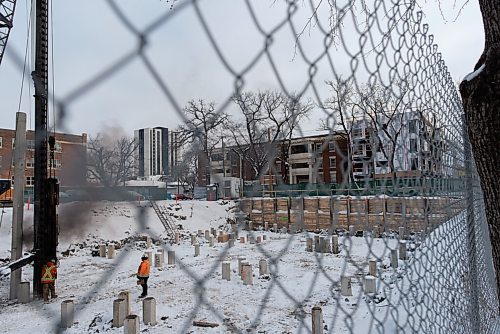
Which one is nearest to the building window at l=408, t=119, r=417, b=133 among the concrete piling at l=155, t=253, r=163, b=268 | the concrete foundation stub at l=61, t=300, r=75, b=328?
the concrete foundation stub at l=61, t=300, r=75, b=328

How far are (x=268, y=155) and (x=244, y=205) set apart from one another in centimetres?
12

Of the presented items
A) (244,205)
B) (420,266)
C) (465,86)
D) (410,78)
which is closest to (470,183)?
(420,266)

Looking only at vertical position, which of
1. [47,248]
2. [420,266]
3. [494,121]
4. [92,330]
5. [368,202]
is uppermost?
[494,121]

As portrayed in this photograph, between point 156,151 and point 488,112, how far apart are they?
0.49 meters

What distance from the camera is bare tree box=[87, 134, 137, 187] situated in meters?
0.46

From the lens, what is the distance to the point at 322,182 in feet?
2.35

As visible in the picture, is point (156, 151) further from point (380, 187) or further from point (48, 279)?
point (48, 279)

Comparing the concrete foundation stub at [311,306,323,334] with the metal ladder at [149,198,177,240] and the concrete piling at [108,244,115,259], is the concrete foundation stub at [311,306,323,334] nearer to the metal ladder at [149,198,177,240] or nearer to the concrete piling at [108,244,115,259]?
the metal ladder at [149,198,177,240]

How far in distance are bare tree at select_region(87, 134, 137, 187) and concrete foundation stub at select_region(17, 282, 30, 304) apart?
20.4ft

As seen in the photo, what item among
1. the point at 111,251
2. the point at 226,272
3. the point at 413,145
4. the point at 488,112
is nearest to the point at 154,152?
the point at 488,112

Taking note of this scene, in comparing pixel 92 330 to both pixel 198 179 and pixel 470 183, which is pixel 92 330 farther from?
pixel 198 179

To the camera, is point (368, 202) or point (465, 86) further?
point (368, 202)

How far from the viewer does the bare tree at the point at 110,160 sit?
461 millimetres

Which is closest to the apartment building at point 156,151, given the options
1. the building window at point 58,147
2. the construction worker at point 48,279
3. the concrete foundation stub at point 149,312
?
the building window at point 58,147
